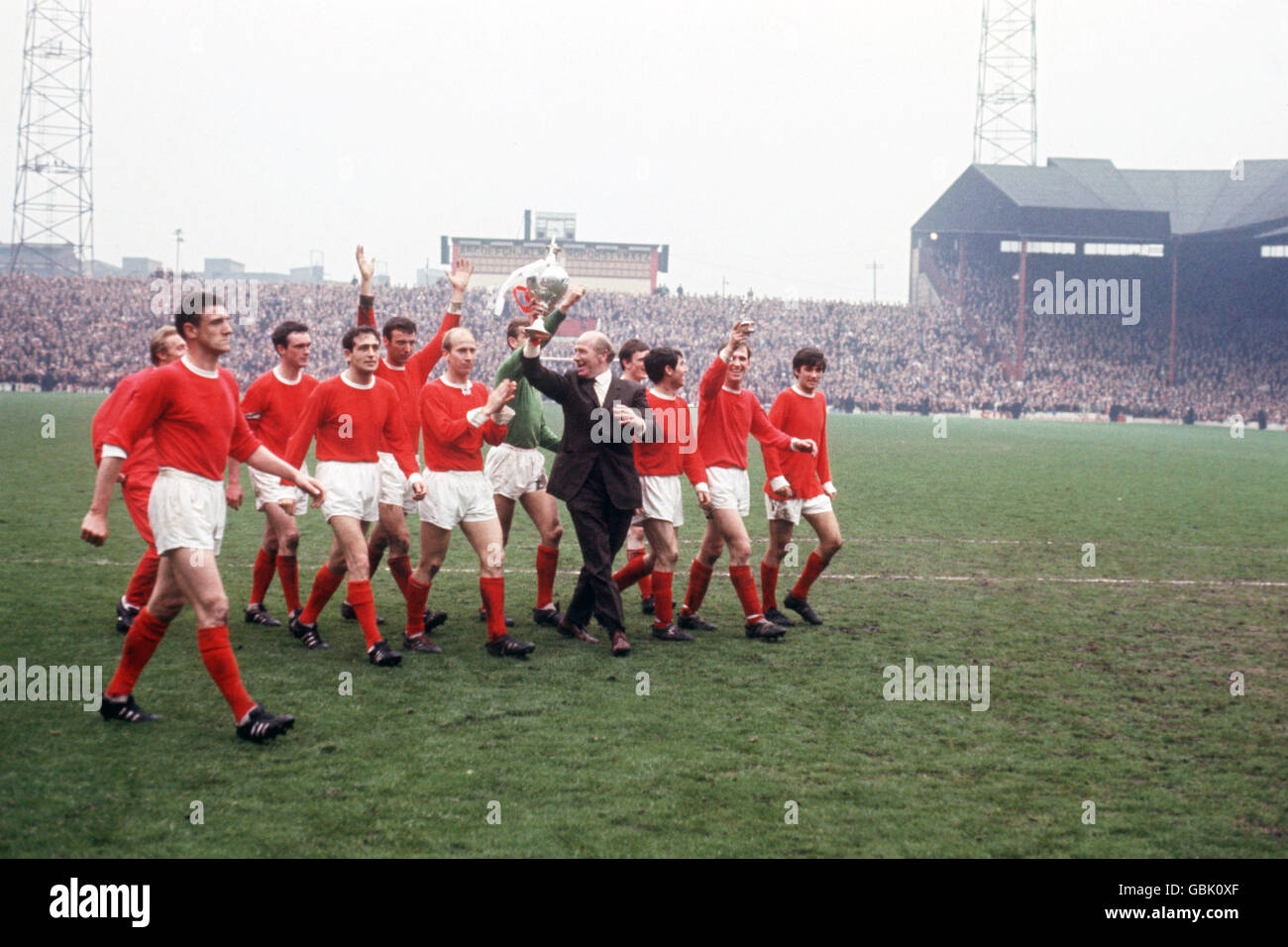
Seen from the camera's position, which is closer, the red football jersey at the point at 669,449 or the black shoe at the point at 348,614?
the red football jersey at the point at 669,449

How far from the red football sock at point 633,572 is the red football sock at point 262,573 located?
244 cm

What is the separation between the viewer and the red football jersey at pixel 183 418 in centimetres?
512

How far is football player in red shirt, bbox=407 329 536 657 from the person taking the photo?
22.8ft

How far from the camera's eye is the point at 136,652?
540 centimetres

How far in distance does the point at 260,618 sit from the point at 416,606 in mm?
1494

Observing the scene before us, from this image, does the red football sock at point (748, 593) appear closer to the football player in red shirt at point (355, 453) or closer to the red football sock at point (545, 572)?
the red football sock at point (545, 572)

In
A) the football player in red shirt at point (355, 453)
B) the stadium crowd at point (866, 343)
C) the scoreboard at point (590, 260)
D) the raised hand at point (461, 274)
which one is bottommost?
the football player in red shirt at point (355, 453)

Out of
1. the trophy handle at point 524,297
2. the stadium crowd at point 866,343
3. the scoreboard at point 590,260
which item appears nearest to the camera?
the trophy handle at point 524,297

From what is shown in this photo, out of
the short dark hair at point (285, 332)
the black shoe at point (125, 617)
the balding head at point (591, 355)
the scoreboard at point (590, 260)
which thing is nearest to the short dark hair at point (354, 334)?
the short dark hair at point (285, 332)

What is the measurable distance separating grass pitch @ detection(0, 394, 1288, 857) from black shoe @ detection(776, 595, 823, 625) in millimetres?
156

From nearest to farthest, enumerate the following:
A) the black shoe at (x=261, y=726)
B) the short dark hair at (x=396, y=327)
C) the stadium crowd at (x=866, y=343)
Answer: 1. the black shoe at (x=261, y=726)
2. the short dark hair at (x=396, y=327)
3. the stadium crowd at (x=866, y=343)

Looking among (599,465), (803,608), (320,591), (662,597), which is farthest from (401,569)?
(803,608)
